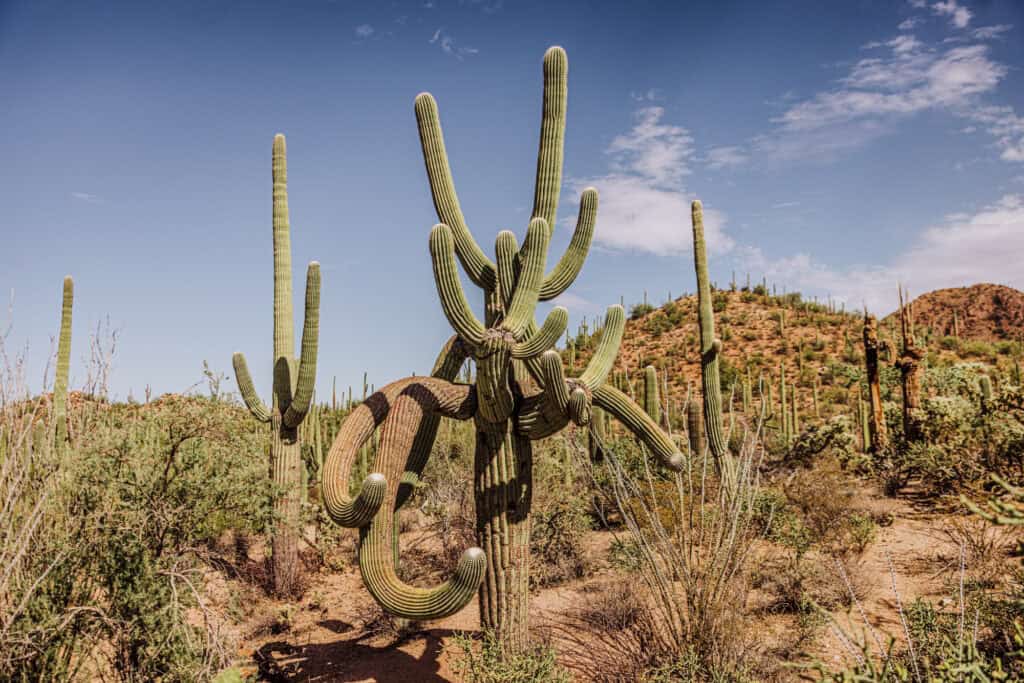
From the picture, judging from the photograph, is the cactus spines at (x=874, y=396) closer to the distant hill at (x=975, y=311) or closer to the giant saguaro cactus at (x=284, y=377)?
the giant saguaro cactus at (x=284, y=377)

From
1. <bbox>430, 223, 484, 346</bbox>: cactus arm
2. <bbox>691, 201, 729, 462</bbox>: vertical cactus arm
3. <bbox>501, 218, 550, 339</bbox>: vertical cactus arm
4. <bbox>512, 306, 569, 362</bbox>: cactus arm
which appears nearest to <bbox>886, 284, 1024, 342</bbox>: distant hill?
Answer: <bbox>691, 201, 729, 462</bbox>: vertical cactus arm

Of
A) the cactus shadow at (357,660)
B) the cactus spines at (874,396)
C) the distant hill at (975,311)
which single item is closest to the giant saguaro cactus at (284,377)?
the cactus shadow at (357,660)

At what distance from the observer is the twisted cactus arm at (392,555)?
442cm

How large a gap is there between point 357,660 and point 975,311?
5273 centimetres

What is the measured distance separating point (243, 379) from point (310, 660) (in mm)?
4139

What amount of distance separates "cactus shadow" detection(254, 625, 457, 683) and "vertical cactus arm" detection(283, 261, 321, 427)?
3.06 metres

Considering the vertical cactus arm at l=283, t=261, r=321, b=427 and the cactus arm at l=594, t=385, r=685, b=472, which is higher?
the vertical cactus arm at l=283, t=261, r=321, b=427

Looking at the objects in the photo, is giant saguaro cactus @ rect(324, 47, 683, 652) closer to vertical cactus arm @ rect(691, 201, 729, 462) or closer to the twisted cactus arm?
the twisted cactus arm

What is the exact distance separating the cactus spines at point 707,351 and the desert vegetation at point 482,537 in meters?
0.14

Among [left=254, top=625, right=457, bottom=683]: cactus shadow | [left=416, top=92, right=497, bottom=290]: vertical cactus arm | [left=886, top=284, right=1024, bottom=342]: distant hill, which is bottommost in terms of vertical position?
[left=254, top=625, right=457, bottom=683]: cactus shadow

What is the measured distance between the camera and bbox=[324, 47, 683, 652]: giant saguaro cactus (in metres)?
4.65

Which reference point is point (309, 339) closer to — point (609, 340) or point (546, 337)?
point (609, 340)

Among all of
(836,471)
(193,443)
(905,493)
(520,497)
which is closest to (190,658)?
(193,443)

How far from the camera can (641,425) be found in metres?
5.61
